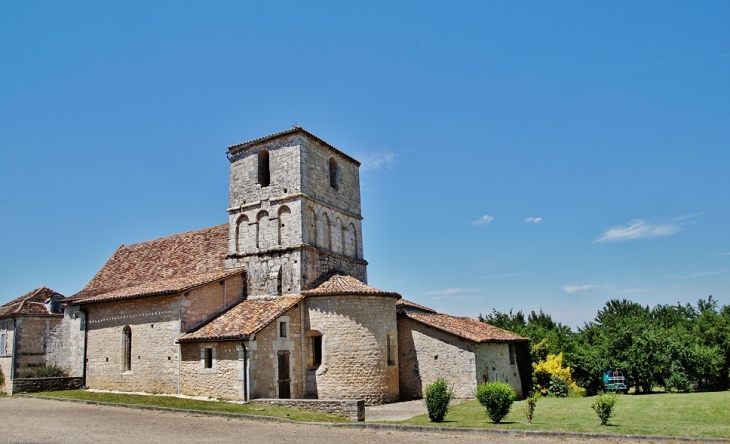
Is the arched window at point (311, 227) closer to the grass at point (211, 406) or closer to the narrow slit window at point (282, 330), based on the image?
the narrow slit window at point (282, 330)

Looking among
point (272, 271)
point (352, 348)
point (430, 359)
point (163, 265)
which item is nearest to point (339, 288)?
point (352, 348)

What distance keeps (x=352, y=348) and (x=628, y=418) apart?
10441 mm

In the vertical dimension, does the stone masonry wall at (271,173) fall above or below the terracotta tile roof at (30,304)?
above

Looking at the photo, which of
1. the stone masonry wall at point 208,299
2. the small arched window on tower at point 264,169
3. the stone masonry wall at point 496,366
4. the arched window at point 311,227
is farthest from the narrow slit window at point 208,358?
the stone masonry wall at point 496,366

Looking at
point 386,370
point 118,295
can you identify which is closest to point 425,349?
point 386,370

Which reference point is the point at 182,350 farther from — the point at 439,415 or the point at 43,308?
the point at 43,308

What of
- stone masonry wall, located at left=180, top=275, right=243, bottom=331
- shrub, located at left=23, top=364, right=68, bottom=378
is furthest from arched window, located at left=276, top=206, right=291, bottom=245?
shrub, located at left=23, top=364, right=68, bottom=378

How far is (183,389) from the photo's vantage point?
2273 centimetres

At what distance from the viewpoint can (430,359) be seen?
982 inches

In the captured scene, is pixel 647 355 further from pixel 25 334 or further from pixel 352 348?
pixel 25 334

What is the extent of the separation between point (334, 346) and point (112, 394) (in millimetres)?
9727

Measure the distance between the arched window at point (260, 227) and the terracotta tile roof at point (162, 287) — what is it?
1.64 m

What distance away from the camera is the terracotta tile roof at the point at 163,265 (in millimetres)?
26422

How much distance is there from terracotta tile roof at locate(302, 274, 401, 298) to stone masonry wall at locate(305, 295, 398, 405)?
269mm
